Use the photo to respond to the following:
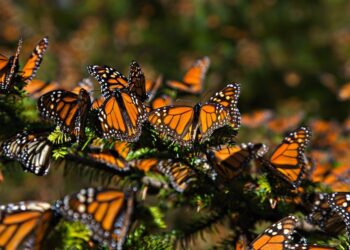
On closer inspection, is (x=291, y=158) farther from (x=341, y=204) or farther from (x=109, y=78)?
(x=109, y=78)

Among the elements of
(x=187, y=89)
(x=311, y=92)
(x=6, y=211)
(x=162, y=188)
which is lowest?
(x=6, y=211)

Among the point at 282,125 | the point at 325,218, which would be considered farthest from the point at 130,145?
the point at 282,125

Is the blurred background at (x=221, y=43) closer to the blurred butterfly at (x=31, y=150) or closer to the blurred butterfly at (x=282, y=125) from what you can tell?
the blurred butterfly at (x=282, y=125)

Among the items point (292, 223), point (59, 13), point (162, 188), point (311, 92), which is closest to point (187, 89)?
point (162, 188)

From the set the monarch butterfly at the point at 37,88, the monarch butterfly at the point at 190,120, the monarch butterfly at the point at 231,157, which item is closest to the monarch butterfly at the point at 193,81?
the monarch butterfly at the point at 37,88

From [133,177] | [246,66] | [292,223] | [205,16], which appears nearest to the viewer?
[292,223]

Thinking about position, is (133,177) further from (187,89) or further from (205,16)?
(205,16)
